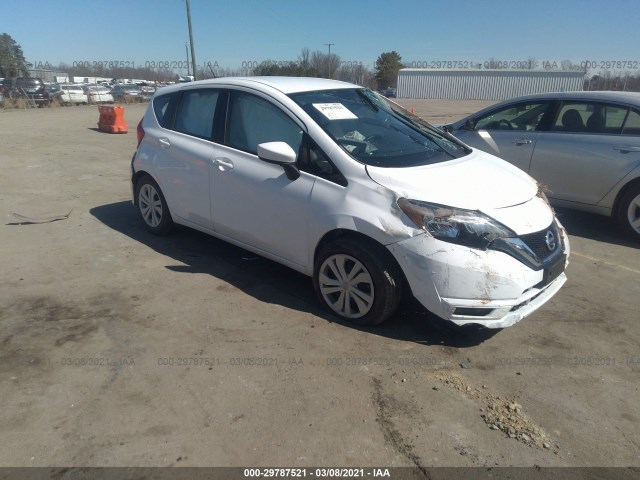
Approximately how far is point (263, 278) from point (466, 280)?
2037 mm

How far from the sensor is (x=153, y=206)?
5.42 metres

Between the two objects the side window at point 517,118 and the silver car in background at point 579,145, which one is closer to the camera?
the silver car in background at point 579,145

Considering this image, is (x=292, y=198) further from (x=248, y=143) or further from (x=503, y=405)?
(x=503, y=405)

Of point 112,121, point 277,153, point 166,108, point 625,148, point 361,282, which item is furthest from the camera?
point 112,121

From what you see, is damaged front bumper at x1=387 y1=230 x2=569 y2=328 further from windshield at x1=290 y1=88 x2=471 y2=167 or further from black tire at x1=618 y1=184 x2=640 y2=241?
black tire at x1=618 y1=184 x2=640 y2=241

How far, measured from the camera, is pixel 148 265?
481 centimetres

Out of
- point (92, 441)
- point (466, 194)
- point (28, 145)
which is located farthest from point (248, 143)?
point (28, 145)

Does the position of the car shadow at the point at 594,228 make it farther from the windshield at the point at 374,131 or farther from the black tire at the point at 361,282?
the black tire at the point at 361,282

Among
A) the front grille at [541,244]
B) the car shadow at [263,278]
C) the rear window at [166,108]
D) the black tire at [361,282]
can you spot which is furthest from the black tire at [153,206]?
the front grille at [541,244]

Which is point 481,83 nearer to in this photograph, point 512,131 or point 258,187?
point 512,131

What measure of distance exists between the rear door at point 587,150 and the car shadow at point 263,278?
10.0 ft

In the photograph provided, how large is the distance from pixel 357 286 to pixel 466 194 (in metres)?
1.03

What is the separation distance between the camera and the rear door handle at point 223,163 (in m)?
4.30

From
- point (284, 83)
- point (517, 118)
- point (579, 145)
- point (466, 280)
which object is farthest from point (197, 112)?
point (579, 145)
